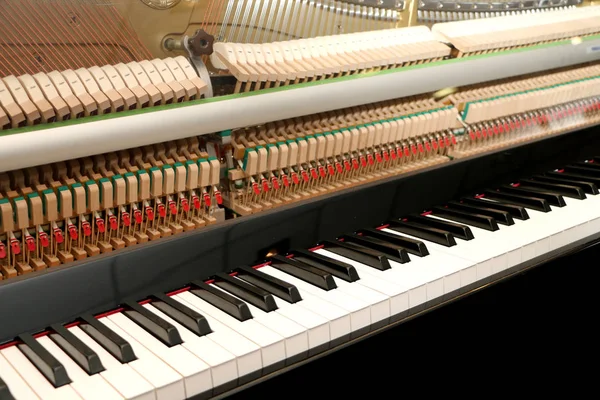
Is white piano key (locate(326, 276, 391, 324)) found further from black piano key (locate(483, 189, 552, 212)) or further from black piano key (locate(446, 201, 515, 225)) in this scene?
black piano key (locate(483, 189, 552, 212))

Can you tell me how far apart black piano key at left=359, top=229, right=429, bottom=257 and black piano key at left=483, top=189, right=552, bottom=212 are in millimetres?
632

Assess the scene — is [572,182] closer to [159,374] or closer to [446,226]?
[446,226]

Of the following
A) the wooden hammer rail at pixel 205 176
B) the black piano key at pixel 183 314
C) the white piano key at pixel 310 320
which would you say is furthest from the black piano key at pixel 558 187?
the black piano key at pixel 183 314

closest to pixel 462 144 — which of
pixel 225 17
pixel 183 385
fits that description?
pixel 225 17

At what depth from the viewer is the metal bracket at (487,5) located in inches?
105

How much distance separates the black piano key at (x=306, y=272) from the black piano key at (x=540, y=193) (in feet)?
3.71

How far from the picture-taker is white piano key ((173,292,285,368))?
5.04 feet

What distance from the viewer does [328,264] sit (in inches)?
77.0

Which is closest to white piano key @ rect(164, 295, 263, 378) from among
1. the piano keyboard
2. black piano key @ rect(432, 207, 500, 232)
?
the piano keyboard

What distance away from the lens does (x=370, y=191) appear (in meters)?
2.23

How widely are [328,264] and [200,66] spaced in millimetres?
670

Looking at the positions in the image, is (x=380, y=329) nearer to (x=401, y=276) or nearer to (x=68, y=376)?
(x=401, y=276)

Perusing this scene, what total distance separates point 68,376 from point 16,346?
0.70 ft

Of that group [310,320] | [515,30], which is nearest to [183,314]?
[310,320]
